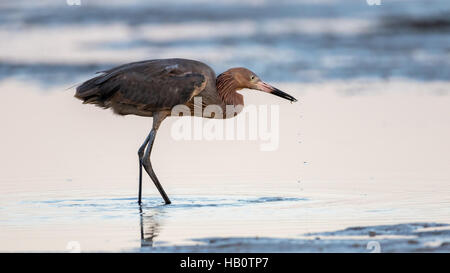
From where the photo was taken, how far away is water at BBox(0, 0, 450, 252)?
28.7ft

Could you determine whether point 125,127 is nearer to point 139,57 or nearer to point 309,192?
point 309,192

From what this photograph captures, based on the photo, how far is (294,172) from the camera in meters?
11.2

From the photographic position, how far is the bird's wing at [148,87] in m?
11.0

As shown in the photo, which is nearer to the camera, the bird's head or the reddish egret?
the reddish egret

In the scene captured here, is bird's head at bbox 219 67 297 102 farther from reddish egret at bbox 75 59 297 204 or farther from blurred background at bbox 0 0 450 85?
blurred background at bbox 0 0 450 85

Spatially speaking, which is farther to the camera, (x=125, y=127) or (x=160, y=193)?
(x=125, y=127)

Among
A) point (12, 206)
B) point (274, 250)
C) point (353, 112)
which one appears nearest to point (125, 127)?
point (353, 112)

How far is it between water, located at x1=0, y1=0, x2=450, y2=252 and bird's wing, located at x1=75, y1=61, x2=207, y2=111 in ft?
2.82

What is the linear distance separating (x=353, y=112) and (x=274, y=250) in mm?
6181

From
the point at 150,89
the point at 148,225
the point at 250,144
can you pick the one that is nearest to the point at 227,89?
the point at 150,89

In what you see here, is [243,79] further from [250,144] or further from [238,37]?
[238,37]

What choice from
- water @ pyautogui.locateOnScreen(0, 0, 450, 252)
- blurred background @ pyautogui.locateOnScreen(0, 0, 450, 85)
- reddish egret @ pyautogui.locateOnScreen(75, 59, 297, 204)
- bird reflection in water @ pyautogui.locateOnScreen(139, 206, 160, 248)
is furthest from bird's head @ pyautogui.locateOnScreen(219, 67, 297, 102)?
blurred background @ pyautogui.locateOnScreen(0, 0, 450, 85)

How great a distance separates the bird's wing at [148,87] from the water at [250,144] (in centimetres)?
86

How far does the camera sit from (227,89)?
11.4 m
